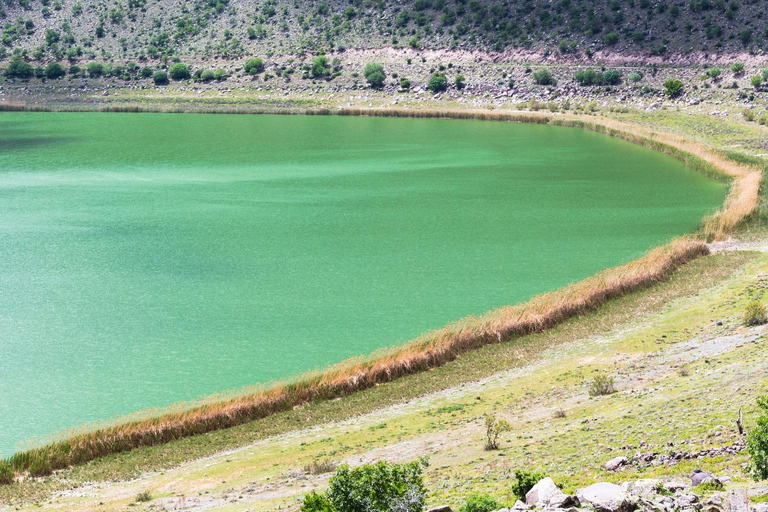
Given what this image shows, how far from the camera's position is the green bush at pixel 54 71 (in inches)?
5098

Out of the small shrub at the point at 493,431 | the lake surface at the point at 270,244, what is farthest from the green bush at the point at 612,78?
the small shrub at the point at 493,431

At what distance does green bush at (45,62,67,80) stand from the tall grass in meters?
113

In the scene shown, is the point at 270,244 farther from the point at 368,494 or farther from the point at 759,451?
the point at 759,451

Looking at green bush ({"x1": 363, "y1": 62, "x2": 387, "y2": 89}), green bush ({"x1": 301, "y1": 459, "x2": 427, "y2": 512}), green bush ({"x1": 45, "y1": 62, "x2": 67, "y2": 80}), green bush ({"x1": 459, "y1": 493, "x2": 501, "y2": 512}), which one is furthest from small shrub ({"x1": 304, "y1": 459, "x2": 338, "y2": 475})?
green bush ({"x1": 45, "y1": 62, "x2": 67, "y2": 80})

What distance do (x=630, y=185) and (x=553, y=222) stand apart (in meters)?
12.7

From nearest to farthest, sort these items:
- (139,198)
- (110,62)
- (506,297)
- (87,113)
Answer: (506,297)
(139,198)
(87,113)
(110,62)

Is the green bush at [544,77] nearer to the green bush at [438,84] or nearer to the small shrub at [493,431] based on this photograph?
the green bush at [438,84]

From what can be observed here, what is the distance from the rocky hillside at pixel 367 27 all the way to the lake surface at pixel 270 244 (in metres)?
34.1

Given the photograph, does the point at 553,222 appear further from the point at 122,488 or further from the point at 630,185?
the point at 122,488

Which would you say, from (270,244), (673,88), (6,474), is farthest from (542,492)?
(673,88)

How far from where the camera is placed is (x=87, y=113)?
109562 millimetres

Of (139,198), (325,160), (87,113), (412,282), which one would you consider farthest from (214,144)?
(412,282)

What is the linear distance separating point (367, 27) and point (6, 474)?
118420 millimetres

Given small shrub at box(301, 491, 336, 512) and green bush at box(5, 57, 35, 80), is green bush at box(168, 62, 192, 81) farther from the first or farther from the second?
small shrub at box(301, 491, 336, 512)
